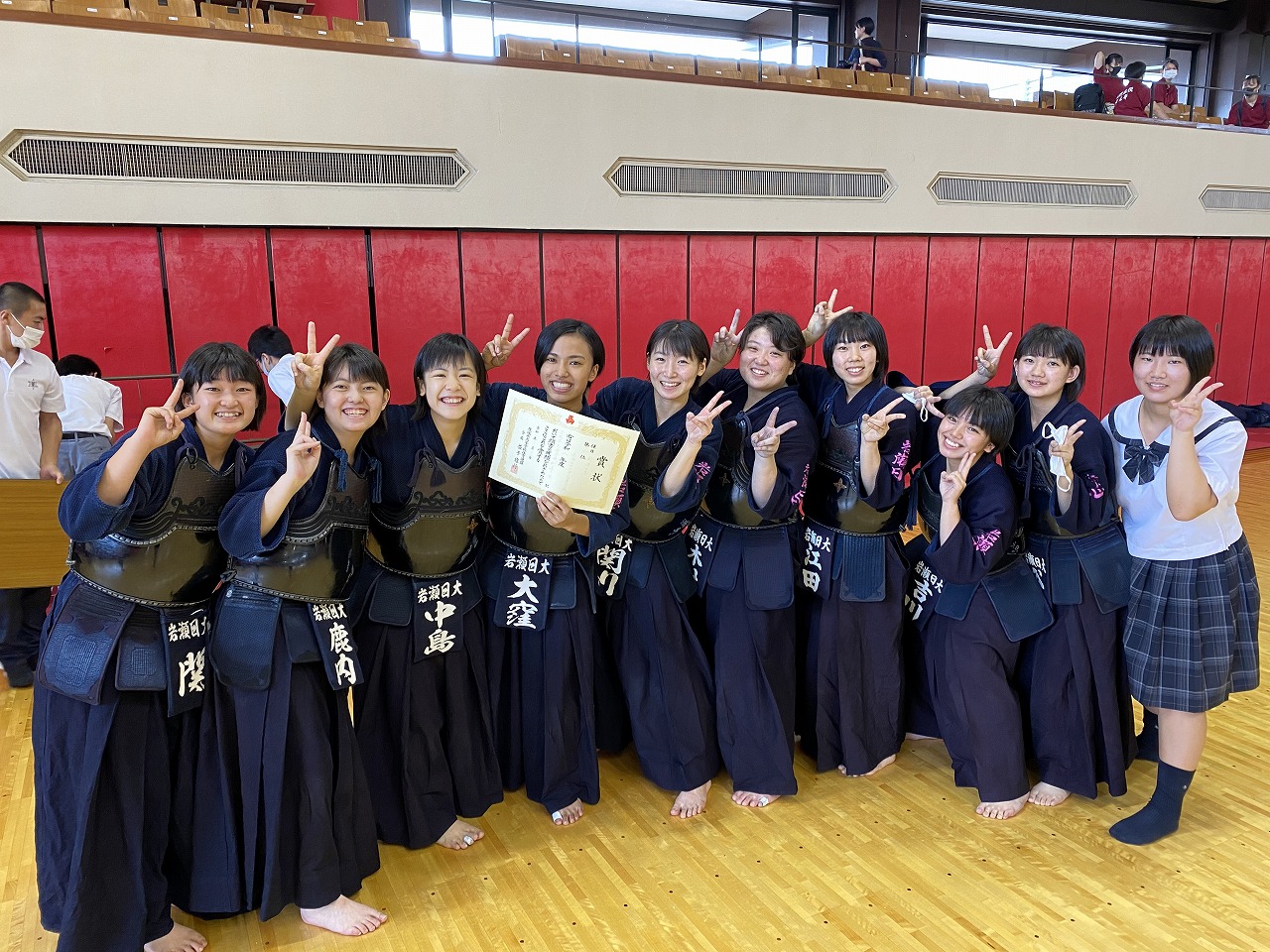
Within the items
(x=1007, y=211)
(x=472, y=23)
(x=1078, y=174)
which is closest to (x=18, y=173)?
(x=472, y=23)

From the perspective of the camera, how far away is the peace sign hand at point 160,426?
1728mm

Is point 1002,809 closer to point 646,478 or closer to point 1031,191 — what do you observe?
point 646,478

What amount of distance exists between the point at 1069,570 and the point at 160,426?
2.38 meters

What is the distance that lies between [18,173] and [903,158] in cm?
611

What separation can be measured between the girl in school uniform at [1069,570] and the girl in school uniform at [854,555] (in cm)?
36

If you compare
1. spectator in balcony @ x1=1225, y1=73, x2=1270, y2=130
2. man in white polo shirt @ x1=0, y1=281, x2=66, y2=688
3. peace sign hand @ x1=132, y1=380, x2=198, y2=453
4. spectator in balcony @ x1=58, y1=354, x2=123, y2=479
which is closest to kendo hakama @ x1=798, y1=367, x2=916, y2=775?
peace sign hand @ x1=132, y1=380, x2=198, y2=453

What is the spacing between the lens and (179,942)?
2016mm

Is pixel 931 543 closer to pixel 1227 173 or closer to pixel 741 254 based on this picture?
pixel 741 254

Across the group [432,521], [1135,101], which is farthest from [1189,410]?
[1135,101]

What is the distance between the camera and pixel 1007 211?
768 centimetres

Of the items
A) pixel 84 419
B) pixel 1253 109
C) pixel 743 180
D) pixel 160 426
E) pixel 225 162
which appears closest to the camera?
pixel 160 426

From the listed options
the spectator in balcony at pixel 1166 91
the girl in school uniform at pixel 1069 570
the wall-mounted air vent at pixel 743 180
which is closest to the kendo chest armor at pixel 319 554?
the girl in school uniform at pixel 1069 570

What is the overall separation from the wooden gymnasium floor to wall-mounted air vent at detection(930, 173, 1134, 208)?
576cm

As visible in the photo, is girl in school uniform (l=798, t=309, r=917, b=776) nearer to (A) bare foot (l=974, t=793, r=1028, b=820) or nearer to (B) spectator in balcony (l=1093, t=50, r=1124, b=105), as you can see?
(A) bare foot (l=974, t=793, r=1028, b=820)
